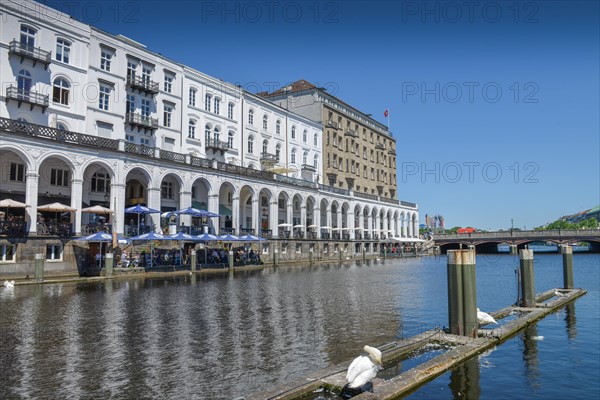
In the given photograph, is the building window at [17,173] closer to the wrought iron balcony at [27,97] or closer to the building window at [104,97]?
the wrought iron balcony at [27,97]

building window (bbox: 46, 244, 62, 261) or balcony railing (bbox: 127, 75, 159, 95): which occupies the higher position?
balcony railing (bbox: 127, 75, 159, 95)

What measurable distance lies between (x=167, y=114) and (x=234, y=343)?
40660mm

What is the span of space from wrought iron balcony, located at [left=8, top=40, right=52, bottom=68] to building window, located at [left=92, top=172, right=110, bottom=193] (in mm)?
9829

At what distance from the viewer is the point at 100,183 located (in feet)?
137

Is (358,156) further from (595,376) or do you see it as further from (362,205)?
(595,376)

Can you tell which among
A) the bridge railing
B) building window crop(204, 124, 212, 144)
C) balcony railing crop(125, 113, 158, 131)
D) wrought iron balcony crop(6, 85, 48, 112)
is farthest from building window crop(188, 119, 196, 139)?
the bridge railing

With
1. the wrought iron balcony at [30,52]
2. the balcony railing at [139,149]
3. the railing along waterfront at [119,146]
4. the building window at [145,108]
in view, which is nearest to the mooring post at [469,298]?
the railing along waterfront at [119,146]

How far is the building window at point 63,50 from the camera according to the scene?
1571 inches

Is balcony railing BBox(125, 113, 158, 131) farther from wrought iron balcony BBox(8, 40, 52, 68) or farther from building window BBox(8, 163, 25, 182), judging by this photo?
building window BBox(8, 163, 25, 182)

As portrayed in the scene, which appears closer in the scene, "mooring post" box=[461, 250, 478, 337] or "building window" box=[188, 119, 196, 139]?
"mooring post" box=[461, 250, 478, 337]

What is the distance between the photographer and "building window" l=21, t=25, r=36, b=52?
122 feet

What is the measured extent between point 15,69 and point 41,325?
28682mm

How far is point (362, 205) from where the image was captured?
268 ft

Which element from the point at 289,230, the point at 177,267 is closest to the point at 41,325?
the point at 177,267
